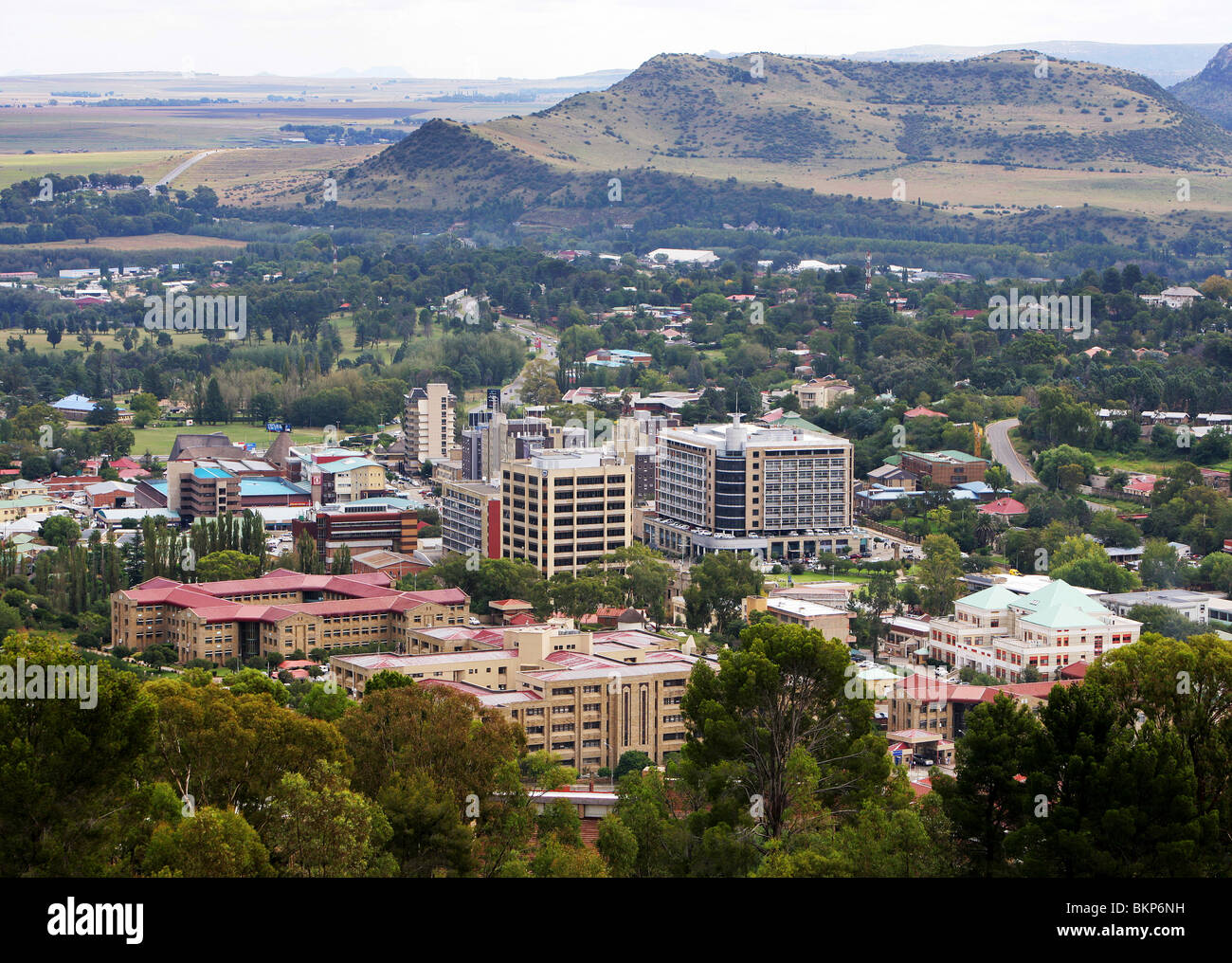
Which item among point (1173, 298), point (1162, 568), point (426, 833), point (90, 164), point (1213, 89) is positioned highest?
point (1213, 89)

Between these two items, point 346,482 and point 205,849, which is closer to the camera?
point 205,849

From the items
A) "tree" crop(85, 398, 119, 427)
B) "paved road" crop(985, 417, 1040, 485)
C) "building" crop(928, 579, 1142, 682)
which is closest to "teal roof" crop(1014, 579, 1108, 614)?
"building" crop(928, 579, 1142, 682)

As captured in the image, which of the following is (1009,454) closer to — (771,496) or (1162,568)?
(771,496)

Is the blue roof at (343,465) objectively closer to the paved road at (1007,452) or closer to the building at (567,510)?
the building at (567,510)

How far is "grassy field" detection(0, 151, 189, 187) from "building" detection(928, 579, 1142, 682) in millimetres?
117260

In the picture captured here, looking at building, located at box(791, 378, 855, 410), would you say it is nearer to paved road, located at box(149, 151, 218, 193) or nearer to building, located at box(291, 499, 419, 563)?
building, located at box(291, 499, 419, 563)

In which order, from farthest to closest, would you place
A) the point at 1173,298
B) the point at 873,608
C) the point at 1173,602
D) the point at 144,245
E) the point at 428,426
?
the point at 144,245, the point at 1173,298, the point at 428,426, the point at 1173,602, the point at 873,608

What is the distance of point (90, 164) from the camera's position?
15300 cm

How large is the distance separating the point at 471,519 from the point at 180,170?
117897 millimetres

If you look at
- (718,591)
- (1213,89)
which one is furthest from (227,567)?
(1213,89)

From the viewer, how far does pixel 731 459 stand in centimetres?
5009

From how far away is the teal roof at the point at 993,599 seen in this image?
3822cm
